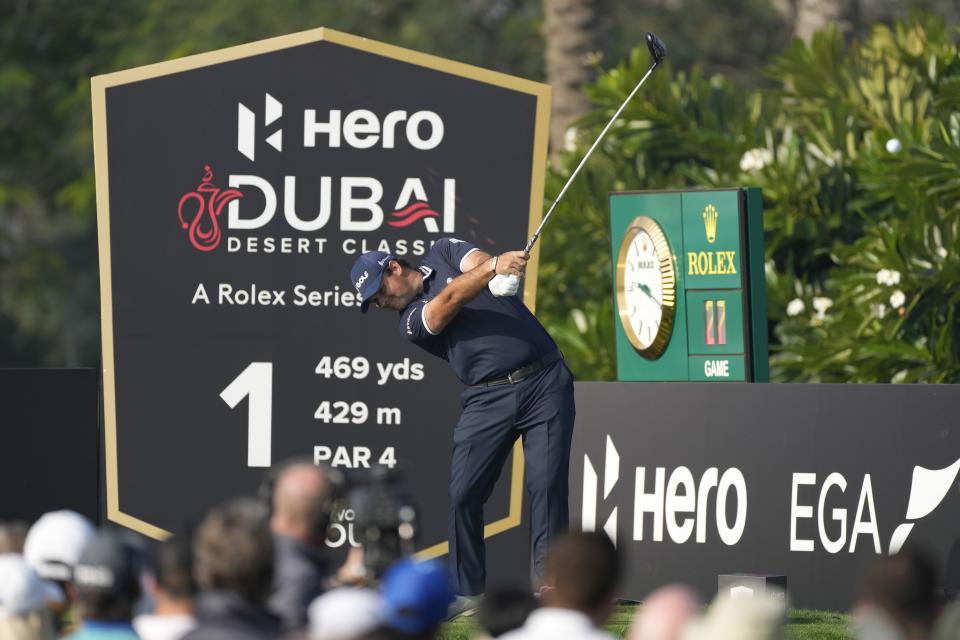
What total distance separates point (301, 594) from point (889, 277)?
949 cm

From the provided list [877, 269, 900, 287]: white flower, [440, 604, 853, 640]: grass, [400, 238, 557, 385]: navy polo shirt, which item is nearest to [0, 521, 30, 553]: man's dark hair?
[440, 604, 853, 640]: grass

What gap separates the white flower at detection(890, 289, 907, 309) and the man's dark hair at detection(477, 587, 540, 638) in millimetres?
9382

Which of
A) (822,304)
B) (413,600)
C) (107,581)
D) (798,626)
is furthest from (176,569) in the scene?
(822,304)

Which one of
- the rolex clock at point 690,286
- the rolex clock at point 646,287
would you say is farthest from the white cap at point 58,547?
the rolex clock at point 646,287

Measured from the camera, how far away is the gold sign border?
10.4 m

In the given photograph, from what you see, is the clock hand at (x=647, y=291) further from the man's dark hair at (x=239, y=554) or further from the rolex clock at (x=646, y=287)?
the man's dark hair at (x=239, y=554)

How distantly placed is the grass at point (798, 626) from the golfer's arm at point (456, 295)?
57.5 inches

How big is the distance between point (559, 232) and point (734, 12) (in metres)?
22.3

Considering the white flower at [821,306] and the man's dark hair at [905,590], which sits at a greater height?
the white flower at [821,306]

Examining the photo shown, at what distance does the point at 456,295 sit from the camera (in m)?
8.88

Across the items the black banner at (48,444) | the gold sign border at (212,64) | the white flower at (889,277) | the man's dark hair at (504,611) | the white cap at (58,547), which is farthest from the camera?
the white flower at (889,277)

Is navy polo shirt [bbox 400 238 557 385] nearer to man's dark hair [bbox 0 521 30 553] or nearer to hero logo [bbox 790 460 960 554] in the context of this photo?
hero logo [bbox 790 460 960 554]

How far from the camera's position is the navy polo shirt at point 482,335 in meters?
9.17

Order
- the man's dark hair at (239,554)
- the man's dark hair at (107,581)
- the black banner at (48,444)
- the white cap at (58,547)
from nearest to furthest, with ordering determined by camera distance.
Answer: the man's dark hair at (239,554) < the man's dark hair at (107,581) < the white cap at (58,547) < the black banner at (48,444)
